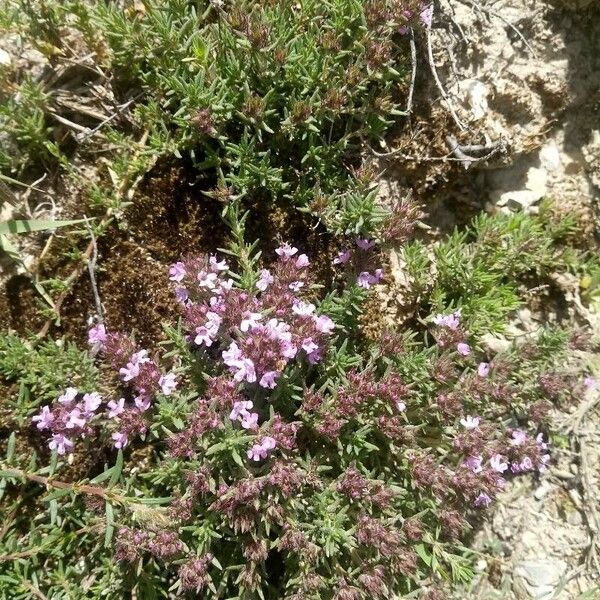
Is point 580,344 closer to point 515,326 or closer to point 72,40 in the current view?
point 515,326

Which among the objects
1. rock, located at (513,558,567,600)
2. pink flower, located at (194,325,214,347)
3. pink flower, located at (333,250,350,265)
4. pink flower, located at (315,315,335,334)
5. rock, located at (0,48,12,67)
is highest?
rock, located at (0,48,12,67)

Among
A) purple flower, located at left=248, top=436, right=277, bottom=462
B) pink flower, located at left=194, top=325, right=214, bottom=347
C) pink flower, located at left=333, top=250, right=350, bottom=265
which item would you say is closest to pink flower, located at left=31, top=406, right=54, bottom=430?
pink flower, located at left=194, top=325, right=214, bottom=347

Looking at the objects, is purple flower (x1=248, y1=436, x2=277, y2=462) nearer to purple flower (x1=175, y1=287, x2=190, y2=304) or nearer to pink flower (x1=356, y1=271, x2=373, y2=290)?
purple flower (x1=175, y1=287, x2=190, y2=304)

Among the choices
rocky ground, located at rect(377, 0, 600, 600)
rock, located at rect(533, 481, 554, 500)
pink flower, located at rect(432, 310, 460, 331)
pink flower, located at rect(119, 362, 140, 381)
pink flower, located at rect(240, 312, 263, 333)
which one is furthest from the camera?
rock, located at rect(533, 481, 554, 500)

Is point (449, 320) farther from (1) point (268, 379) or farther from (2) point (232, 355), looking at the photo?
(2) point (232, 355)

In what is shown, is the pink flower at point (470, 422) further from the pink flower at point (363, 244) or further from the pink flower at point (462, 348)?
the pink flower at point (363, 244)

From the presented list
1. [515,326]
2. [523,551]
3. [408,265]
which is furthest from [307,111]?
[523,551]

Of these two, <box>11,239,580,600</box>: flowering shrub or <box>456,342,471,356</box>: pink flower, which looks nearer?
<box>11,239,580,600</box>: flowering shrub
